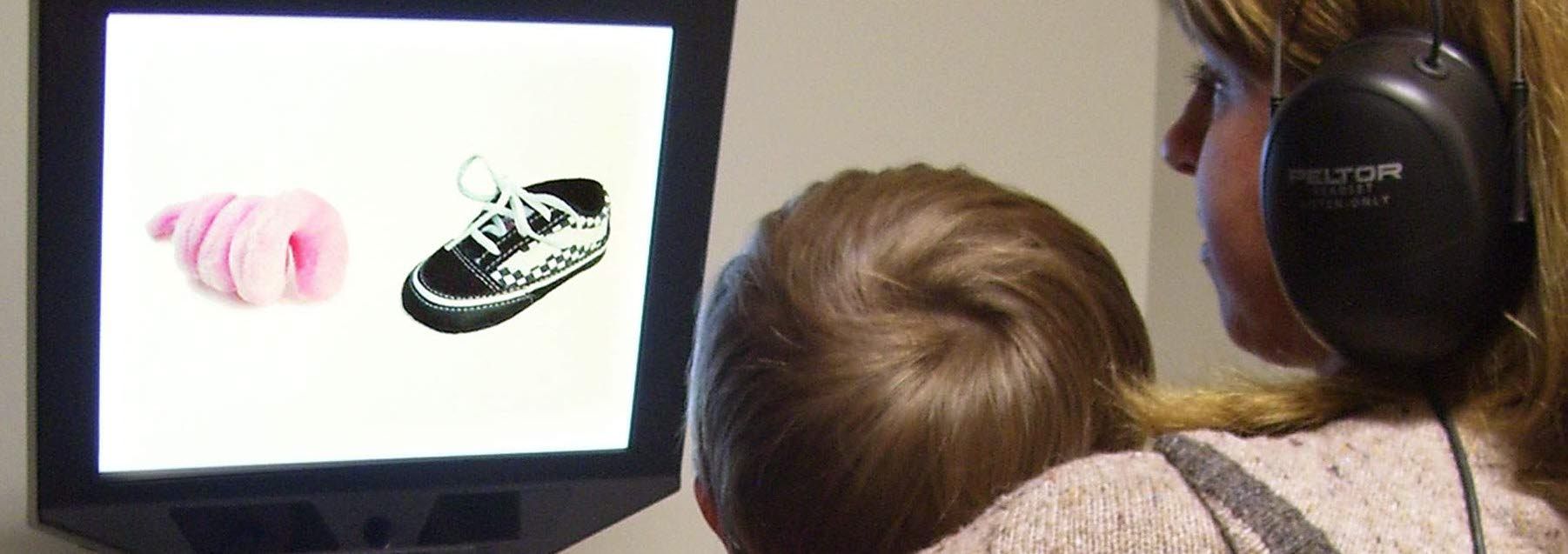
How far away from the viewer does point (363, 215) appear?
3.60 ft

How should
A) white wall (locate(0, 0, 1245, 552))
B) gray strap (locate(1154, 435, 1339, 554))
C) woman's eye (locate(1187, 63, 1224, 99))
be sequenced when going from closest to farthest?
1. gray strap (locate(1154, 435, 1339, 554))
2. woman's eye (locate(1187, 63, 1224, 99))
3. white wall (locate(0, 0, 1245, 552))

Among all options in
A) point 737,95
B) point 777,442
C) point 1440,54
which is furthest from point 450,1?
point 1440,54

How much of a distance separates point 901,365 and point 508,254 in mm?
536

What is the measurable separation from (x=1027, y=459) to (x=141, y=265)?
632 mm

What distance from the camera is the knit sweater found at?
0.47m

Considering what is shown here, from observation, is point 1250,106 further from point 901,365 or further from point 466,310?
point 466,310

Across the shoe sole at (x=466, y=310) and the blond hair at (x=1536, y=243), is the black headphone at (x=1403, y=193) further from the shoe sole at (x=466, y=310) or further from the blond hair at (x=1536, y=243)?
the shoe sole at (x=466, y=310)

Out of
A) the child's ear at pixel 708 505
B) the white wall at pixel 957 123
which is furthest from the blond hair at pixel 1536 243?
the white wall at pixel 957 123

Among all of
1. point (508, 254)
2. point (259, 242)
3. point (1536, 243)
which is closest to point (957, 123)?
point (508, 254)

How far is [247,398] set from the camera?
3.59ft

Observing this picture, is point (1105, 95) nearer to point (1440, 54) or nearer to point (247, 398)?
point (247, 398)

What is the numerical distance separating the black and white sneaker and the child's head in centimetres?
42

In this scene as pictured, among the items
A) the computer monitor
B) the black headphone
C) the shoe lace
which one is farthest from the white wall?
the black headphone

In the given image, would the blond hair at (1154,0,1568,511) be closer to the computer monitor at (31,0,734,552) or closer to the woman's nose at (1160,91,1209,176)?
the woman's nose at (1160,91,1209,176)
